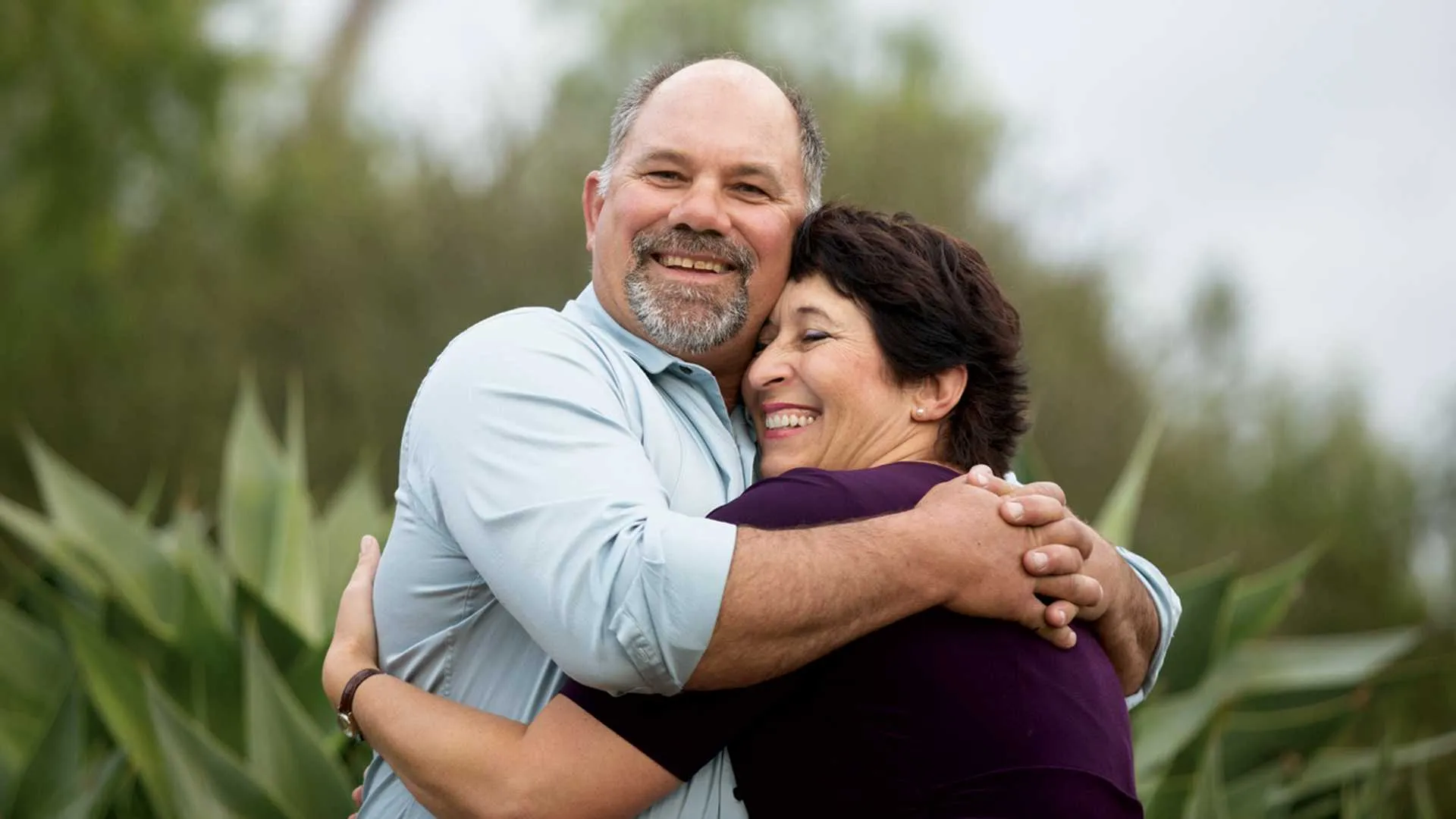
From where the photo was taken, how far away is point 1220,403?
13.1 metres

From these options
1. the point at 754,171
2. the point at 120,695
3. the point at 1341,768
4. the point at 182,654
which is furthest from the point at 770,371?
the point at 1341,768

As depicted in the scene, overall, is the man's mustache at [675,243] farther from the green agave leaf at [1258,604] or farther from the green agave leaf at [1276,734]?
the green agave leaf at [1258,604]

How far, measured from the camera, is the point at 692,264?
3.01 metres

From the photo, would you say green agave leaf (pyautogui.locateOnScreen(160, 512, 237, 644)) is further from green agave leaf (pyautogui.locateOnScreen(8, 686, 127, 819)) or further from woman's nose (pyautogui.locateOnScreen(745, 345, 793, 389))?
woman's nose (pyautogui.locateOnScreen(745, 345, 793, 389))

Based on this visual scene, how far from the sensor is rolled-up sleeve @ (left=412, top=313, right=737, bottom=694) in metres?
2.08

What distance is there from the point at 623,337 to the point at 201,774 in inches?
45.9

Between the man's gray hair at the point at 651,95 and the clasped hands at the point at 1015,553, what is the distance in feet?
3.19

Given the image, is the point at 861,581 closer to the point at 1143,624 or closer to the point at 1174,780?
the point at 1143,624

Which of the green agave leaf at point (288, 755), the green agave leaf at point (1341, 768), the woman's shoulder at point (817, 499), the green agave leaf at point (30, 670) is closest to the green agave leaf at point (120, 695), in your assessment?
the green agave leaf at point (288, 755)

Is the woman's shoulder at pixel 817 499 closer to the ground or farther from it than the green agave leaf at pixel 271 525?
farther from it

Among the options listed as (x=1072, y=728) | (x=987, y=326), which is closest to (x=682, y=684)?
(x=1072, y=728)

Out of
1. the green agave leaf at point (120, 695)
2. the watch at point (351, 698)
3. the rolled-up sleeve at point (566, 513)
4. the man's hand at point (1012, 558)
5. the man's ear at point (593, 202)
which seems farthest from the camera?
the green agave leaf at point (120, 695)

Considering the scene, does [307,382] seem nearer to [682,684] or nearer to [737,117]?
[737,117]

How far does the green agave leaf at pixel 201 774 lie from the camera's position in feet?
9.88
